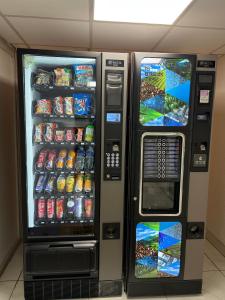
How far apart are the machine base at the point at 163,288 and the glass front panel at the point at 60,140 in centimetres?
65

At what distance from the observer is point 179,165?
81.5 inches

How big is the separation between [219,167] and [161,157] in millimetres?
1249

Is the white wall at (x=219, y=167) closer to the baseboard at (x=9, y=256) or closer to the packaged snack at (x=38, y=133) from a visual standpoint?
the packaged snack at (x=38, y=133)

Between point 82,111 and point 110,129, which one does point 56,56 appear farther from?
point 110,129

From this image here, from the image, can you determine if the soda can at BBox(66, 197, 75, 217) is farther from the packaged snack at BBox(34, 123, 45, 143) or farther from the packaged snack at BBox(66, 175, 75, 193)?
the packaged snack at BBox(34, 123, 45, 143)

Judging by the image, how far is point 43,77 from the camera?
6.67ft

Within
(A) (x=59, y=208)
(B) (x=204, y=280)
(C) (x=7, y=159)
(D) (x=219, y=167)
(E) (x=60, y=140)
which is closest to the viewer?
(E) (x=60, y=140)

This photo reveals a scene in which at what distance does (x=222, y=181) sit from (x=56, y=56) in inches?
88.7

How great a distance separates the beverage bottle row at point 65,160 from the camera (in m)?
2.14

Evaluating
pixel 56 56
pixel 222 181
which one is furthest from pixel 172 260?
pixel 56 56

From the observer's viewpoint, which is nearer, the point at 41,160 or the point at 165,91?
the point at 165,91

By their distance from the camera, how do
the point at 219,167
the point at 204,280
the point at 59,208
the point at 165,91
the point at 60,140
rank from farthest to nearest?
the point at 219,167
the point at 204,280
the point at 59,208
the point at 60,140
the point at 165,91

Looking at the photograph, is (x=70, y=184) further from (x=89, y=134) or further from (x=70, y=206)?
(x=89, y=134)

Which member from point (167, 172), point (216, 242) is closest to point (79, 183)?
point (167, 172)
